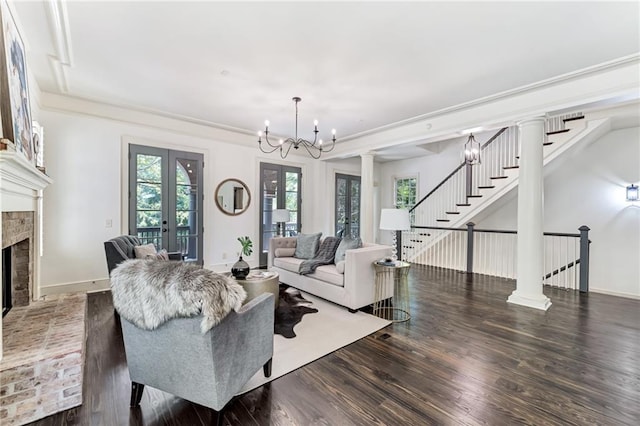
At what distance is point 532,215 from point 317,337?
331 cm

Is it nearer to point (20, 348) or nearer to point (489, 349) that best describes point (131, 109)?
point (20, 348)

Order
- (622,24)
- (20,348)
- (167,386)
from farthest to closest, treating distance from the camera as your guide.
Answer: (622,24) < (20,348) < (167,386)

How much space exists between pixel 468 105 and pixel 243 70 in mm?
3291

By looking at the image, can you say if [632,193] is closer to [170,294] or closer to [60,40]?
[170,294]

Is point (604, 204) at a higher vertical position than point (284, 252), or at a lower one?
higher

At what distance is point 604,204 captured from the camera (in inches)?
217

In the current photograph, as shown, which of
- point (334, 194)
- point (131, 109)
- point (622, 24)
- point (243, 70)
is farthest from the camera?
point (334, 194)

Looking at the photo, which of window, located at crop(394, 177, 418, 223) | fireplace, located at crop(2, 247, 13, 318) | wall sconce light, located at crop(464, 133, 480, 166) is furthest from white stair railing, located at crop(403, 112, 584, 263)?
fireplace, located at crop(2, 247, 13, 318)

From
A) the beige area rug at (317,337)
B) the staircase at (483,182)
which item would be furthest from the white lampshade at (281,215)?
the staircase at (483,182)

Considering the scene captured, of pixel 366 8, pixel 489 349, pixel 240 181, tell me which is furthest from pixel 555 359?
pixel 240 181

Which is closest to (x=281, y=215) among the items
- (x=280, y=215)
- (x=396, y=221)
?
(x=280, y=215)

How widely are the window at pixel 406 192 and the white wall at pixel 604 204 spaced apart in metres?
2.39

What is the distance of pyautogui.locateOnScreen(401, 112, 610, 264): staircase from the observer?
16.4 feet

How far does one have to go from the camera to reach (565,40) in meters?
2.69
